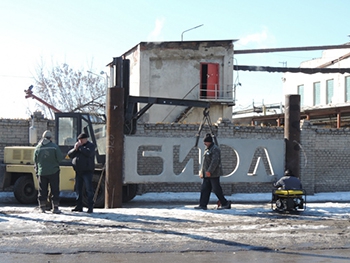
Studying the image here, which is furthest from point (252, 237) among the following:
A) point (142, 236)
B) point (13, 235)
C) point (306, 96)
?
point (306, 96)

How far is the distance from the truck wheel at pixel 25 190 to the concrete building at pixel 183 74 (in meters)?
18.2

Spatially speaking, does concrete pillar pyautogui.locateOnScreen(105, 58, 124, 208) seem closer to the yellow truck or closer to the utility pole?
the utility pole

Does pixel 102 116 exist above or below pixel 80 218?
above

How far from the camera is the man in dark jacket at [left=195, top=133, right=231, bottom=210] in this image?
39.9 feet

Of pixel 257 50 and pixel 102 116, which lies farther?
pixel 257 50

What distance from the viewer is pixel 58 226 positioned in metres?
9.55

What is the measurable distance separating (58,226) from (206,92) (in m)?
26.7

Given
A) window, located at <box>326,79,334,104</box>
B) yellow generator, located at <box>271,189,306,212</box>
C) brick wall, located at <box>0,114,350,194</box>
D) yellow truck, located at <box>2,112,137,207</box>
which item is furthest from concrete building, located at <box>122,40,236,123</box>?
yellow generator, located at <box>271,189,306,212</box>

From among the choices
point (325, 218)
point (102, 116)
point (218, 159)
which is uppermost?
point (102, 116)

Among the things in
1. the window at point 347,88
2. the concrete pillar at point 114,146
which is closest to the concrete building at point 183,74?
the window at point 347,88

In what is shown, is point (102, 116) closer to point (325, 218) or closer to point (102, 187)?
point (102, 187)

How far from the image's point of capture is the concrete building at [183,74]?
111ft

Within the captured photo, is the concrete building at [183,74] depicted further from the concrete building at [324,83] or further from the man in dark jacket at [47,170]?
the man in dark jacket at [47,170]

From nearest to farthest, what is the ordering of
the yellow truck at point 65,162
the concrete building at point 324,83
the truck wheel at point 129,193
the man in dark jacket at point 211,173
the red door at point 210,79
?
the man in dark jacket at point 211,173, the yellow truck at point 65,162, the truck wheel at point 129,193, the red door at point 210,79, the concrete building at point 324,83
